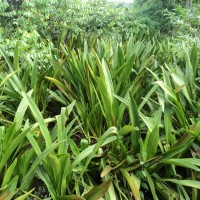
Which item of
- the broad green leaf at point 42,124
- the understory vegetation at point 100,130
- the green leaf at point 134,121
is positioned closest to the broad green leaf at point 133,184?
the understory vegetation at point 100,130

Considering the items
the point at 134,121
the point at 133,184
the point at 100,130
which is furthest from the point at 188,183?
the point at 100,130

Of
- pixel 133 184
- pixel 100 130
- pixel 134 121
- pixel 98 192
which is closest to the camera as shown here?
pixel 98 192

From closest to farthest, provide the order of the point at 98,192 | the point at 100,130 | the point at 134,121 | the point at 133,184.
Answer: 1. the point at 98,192
2. the point at 133,184
3. the point at 134,121
4. the point at 100,130

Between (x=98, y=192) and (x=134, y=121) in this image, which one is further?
(x=134, y=121)

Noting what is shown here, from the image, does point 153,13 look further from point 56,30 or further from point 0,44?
point 0,44

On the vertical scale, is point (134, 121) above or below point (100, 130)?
above

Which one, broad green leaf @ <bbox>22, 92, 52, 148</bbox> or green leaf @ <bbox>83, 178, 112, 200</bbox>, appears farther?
broad green leaf @ <bbox>22, 92, 52, 148</bbox>

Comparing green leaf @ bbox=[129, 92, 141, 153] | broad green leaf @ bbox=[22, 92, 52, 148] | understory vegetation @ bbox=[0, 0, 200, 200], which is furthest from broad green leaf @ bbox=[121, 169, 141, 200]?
broad green leaf @ bbox=[22, 92, 52, 148]

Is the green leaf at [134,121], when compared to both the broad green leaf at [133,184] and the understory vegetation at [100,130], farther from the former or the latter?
the broad green leaf at [133,184]

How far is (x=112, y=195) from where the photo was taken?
1.48 meters

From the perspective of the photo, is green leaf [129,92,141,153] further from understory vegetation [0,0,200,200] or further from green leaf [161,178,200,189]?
green leaf [161,178,200,189]

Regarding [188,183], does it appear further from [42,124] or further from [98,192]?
[42,124]

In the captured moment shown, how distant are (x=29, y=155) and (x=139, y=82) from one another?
3.52 ft

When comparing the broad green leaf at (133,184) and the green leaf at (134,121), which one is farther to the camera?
the green leaf at (134,121)
